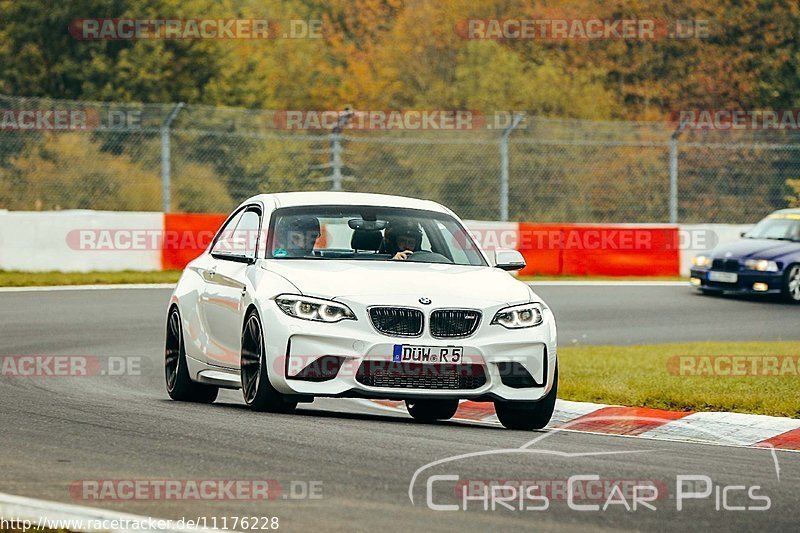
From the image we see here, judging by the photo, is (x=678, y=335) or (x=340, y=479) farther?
(x=678, y=335)

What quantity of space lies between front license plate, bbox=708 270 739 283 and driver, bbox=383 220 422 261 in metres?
13.2

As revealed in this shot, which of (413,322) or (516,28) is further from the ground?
(516,28)

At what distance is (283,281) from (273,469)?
237 centimetres

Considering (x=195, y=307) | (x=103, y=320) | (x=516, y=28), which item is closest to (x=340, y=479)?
(x=195, y=307)

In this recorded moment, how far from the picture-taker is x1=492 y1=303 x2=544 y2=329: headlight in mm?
9546

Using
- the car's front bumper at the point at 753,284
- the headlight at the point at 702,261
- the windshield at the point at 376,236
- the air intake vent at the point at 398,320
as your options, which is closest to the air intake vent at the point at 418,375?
the air intake vent at the point at 398,320

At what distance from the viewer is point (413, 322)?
9.37 m

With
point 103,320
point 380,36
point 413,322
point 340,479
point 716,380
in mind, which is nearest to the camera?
point 340,479

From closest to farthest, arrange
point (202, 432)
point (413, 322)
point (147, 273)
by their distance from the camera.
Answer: point (202, 432) < point (413, 322) < point (147, 273)

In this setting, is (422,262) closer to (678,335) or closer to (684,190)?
(678,335)

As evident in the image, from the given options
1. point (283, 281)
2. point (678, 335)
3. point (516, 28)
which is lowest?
point (678, 335)

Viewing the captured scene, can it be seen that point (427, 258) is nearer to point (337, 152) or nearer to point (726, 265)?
point (726, 265)

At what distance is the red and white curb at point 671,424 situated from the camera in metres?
9.90

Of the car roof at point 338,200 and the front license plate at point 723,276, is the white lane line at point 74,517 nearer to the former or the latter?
the car roof at point 338,200
